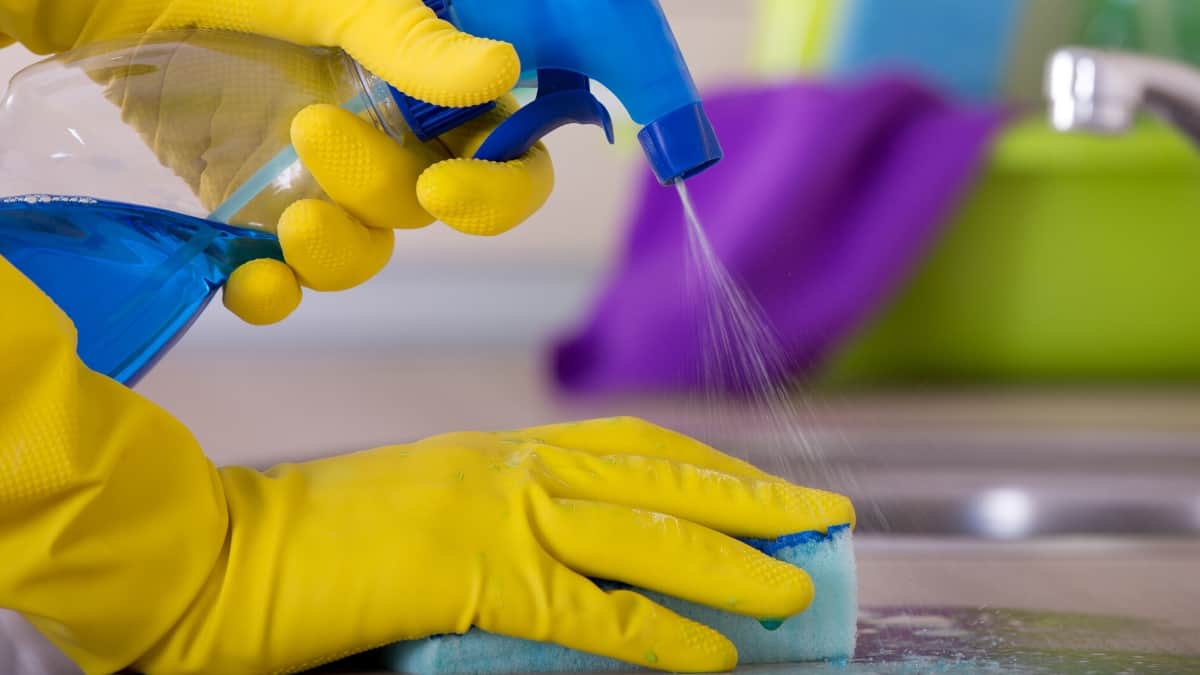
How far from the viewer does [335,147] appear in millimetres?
507

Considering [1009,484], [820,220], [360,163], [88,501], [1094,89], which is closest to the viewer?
[88,501]

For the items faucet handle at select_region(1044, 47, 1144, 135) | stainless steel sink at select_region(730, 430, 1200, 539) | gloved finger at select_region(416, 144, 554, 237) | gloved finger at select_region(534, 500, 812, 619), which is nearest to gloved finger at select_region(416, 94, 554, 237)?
gloved finger at select_region(416, 144, 554, 237)

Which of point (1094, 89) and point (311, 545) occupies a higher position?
point (1094, 89)

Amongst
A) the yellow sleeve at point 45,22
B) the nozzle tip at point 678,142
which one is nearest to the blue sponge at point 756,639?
the nozzle tip at point 678,142

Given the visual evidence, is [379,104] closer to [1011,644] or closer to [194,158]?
[194,158]

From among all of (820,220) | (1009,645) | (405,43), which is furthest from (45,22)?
(820,220)

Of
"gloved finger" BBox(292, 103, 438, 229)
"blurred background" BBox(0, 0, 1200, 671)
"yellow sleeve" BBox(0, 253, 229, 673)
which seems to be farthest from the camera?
"blurred background" BBox(0, 0, 1200, 671)

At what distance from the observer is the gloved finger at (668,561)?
0.45 meters

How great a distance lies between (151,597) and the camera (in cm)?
43

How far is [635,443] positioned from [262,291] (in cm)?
15

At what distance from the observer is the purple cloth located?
5.10 ft

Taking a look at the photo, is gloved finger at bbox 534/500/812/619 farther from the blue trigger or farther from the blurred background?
the blurred background

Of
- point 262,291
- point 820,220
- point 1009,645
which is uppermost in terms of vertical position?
point 820,220

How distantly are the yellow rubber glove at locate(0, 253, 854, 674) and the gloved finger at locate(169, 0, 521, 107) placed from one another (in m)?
0.12
